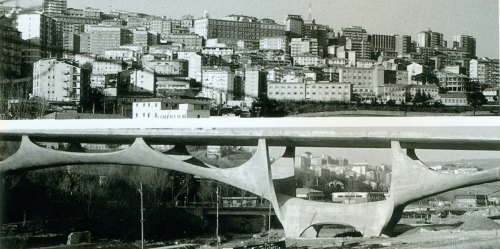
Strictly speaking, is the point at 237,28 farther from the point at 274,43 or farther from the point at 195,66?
the point at 195,66

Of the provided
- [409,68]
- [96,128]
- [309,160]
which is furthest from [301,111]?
[96,128]

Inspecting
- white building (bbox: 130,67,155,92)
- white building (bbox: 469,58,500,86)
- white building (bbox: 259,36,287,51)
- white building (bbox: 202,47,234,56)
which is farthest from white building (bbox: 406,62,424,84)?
white building (bbox: 130,67,155,92)

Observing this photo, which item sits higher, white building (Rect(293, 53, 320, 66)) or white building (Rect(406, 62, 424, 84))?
white building (Rect(293, 53, 320, 66))

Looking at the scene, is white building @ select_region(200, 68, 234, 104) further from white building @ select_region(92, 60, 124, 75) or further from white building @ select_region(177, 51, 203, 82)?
white building @ select_region(92, 60, 124, 75)

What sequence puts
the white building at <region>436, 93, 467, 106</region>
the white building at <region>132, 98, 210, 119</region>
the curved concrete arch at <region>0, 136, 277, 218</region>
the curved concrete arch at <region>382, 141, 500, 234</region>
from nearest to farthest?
the white building at <region>436, 93, 467, 106</region>
the curved concrete arch at <region>382, 141, 500, 234</region>
the white building at <region>132, 98, 210, 119</region>
the curved concrete arch at <region>0, 136, 277, 218</region>

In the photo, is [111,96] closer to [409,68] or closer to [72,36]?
[72,36]

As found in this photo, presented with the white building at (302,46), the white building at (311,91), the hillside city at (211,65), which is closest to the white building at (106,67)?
the hillside city at (211,65)

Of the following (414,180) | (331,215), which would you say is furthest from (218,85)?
(414,180)

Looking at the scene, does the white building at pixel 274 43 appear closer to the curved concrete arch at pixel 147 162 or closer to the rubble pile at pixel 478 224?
the curved concrete arch at pixel 147 162
